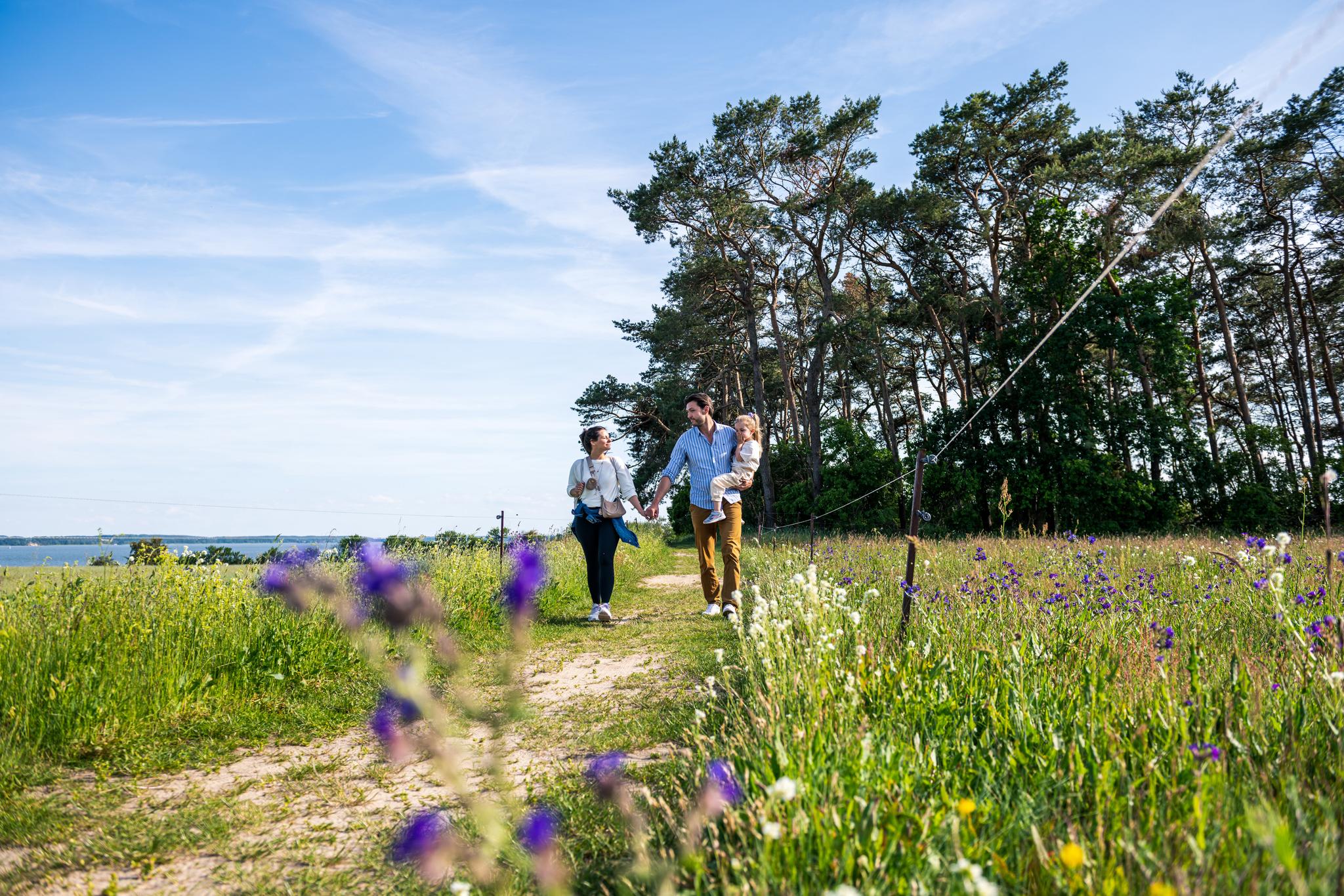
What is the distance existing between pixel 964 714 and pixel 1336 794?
99cm

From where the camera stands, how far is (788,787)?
1.51 metres

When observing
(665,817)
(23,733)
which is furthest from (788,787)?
(23,733)

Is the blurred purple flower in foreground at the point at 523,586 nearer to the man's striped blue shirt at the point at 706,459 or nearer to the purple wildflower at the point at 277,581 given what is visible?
the purple wildflower at the point at 277,581

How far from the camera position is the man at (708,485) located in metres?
6.26

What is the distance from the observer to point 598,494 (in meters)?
6.52

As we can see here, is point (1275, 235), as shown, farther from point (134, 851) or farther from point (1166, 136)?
point (134, 851)

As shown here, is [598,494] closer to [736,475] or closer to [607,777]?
[736,475]

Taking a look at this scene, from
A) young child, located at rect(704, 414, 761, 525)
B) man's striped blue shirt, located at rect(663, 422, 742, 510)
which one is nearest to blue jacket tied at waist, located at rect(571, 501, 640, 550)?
man's striped blue shirt, located at rect(663, 422, 742, 510)

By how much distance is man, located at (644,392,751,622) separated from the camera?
6.26 meters

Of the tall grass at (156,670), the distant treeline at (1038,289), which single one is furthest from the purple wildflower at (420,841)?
the distant treeline at (1038,289)

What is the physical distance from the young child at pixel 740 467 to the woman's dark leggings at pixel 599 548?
3.09 feet

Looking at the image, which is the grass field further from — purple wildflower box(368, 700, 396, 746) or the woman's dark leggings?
the woman's dark leggings

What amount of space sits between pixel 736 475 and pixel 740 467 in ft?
0.40

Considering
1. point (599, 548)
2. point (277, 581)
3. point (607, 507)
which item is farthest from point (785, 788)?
point (599, 548)
